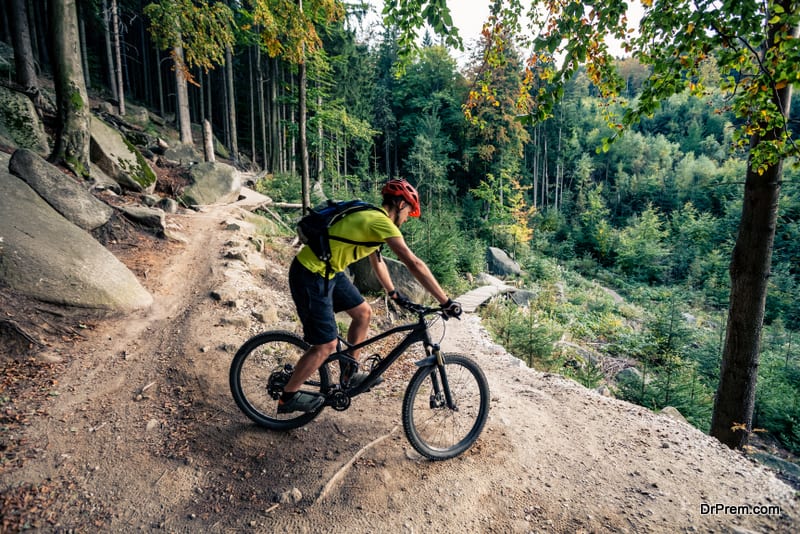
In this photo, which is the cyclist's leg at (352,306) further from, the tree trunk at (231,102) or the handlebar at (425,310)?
the tree trunk at (231,102)

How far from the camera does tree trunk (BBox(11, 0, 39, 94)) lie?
10.9 m

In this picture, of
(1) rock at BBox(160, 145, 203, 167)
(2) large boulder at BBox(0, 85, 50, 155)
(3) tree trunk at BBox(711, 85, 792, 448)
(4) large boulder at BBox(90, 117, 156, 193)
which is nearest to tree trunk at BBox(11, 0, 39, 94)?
(2) large boulder at BBox(0, 85, 50, 155)

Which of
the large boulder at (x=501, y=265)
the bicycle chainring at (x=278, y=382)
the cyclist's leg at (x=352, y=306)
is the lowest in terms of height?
the large boulder at (x=501, y=265)

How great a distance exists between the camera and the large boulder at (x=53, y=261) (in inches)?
189

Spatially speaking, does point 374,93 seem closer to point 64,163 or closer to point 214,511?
point 64,163

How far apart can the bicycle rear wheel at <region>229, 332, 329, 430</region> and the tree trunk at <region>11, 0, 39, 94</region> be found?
1247 centimetres

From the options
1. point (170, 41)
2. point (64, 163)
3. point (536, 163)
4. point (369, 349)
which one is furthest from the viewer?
point (536, 163)

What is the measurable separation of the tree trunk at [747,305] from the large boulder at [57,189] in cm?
1017

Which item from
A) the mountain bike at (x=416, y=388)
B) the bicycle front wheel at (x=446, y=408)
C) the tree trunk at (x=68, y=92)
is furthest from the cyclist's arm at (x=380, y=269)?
the tree trunk at (x=68, y=92)

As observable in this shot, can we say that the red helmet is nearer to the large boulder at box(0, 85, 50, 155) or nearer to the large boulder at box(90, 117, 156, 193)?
the large boulder at box(0, 85, 50, 155)

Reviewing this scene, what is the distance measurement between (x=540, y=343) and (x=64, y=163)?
11.1 metres

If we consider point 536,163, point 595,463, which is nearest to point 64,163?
point 595,463

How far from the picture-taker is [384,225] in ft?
9.50

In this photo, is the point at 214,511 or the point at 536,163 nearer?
the point at 214,511
